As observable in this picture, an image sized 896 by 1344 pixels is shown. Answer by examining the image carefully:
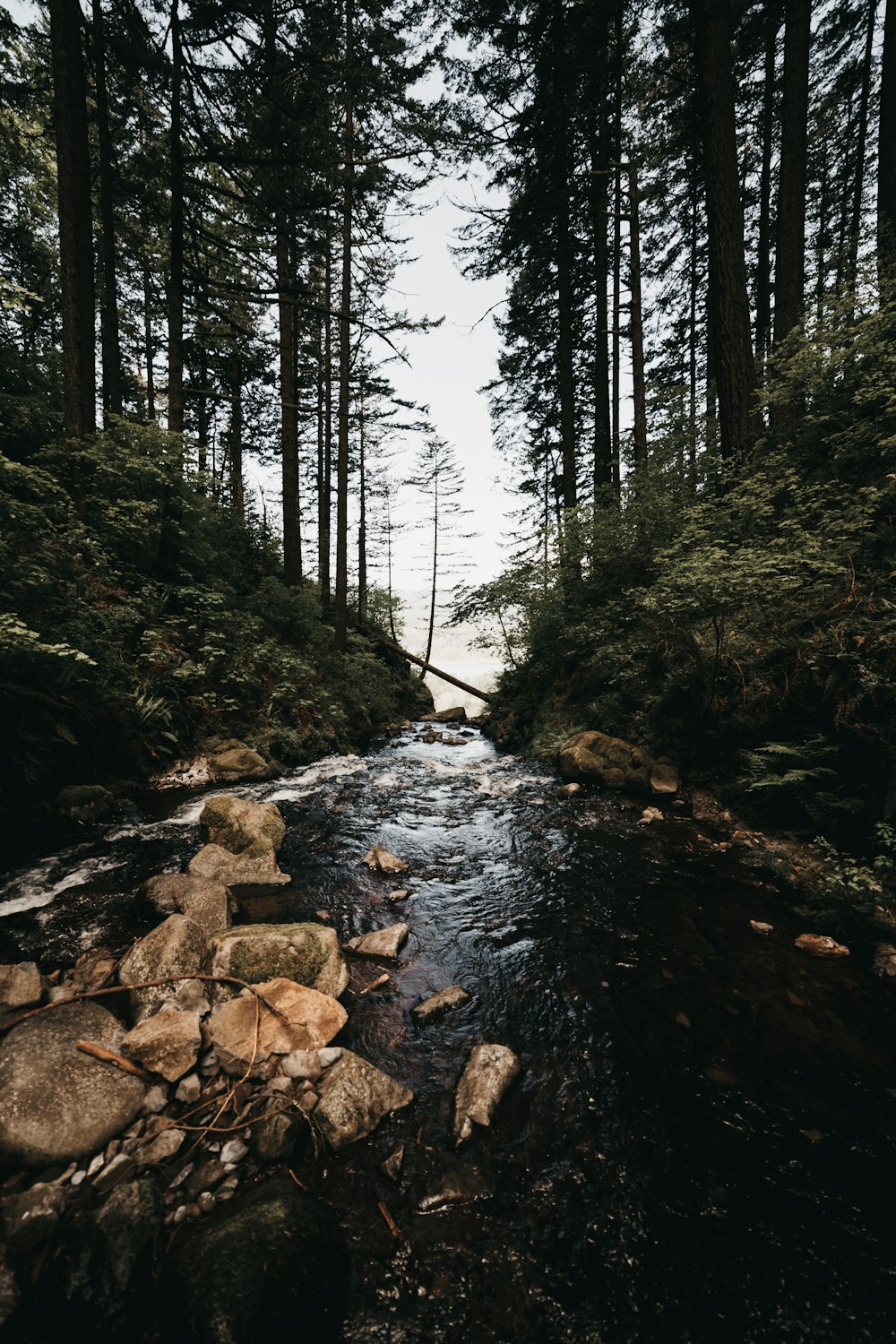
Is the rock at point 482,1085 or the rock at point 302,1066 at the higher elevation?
the rock at point 302,1066

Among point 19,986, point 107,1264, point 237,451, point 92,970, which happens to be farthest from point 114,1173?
point 237,451

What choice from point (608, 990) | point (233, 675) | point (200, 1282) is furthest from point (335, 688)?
point (200, 1282)

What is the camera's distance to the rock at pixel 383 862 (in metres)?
4.98

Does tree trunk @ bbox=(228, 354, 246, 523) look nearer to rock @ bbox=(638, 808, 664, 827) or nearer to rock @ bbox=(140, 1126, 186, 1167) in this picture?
rock @ bbox=(638, 808, 664, 827)

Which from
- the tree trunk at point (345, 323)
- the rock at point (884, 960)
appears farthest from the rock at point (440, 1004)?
the tree trunk at point (345, 323)

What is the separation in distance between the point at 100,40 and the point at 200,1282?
19.5m

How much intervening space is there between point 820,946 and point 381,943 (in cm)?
329

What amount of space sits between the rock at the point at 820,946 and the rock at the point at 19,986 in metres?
5.10


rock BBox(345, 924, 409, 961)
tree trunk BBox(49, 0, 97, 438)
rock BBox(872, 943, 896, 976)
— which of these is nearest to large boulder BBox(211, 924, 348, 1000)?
rock BBox(345, 924, 409, 961)

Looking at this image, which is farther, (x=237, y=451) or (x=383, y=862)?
(x=237, y=451)

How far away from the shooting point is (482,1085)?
2475 mm

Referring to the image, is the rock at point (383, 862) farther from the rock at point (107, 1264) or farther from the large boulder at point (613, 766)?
the large boulder at point (613, 766)

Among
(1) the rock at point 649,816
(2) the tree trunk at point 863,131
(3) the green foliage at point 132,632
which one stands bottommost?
(1) the rock at point 649,816

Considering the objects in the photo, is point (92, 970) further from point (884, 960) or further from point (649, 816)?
point (649, 816)
